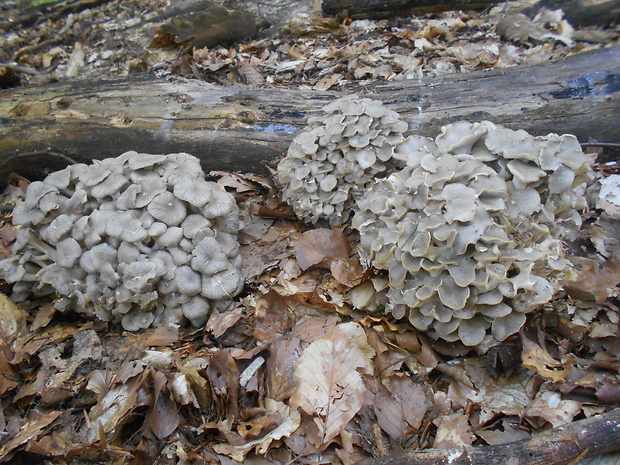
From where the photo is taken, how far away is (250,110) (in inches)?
192

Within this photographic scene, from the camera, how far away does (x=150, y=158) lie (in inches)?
153

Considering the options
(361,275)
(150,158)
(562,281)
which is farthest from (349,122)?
(562,281)

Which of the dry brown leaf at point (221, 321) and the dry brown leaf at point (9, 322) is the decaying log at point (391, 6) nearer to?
the dry brown leaf at point (221, 321)

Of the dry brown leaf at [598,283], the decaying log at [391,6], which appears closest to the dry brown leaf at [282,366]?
the dry brown leaf at [598,283]

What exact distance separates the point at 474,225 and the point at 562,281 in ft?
3.03

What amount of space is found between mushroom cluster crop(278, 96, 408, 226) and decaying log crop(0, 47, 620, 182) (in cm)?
67

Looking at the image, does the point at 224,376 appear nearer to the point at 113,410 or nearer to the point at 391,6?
the point at 113,410

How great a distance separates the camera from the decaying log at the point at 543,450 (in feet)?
7.20

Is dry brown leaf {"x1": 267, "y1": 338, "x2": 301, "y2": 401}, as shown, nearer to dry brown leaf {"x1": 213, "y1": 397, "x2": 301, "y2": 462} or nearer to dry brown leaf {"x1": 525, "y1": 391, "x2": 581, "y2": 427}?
dry brown leaf {"x1": 213, "y1": 397, "x2": 301, "y2": 462}

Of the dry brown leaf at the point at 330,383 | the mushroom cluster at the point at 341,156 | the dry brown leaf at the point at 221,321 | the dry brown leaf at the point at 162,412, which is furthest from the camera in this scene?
the mushroom cluster at the point at 341,156

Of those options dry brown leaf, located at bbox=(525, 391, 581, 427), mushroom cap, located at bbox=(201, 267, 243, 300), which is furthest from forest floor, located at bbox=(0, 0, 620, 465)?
mushroom cap, located at bbox=(201, 267, 243, 300)

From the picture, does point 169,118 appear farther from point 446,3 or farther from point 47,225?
point 446,3

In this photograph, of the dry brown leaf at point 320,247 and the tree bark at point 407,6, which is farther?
the tree bark at point 407,6

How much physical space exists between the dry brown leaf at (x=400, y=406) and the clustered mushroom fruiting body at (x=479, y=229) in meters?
0.48
